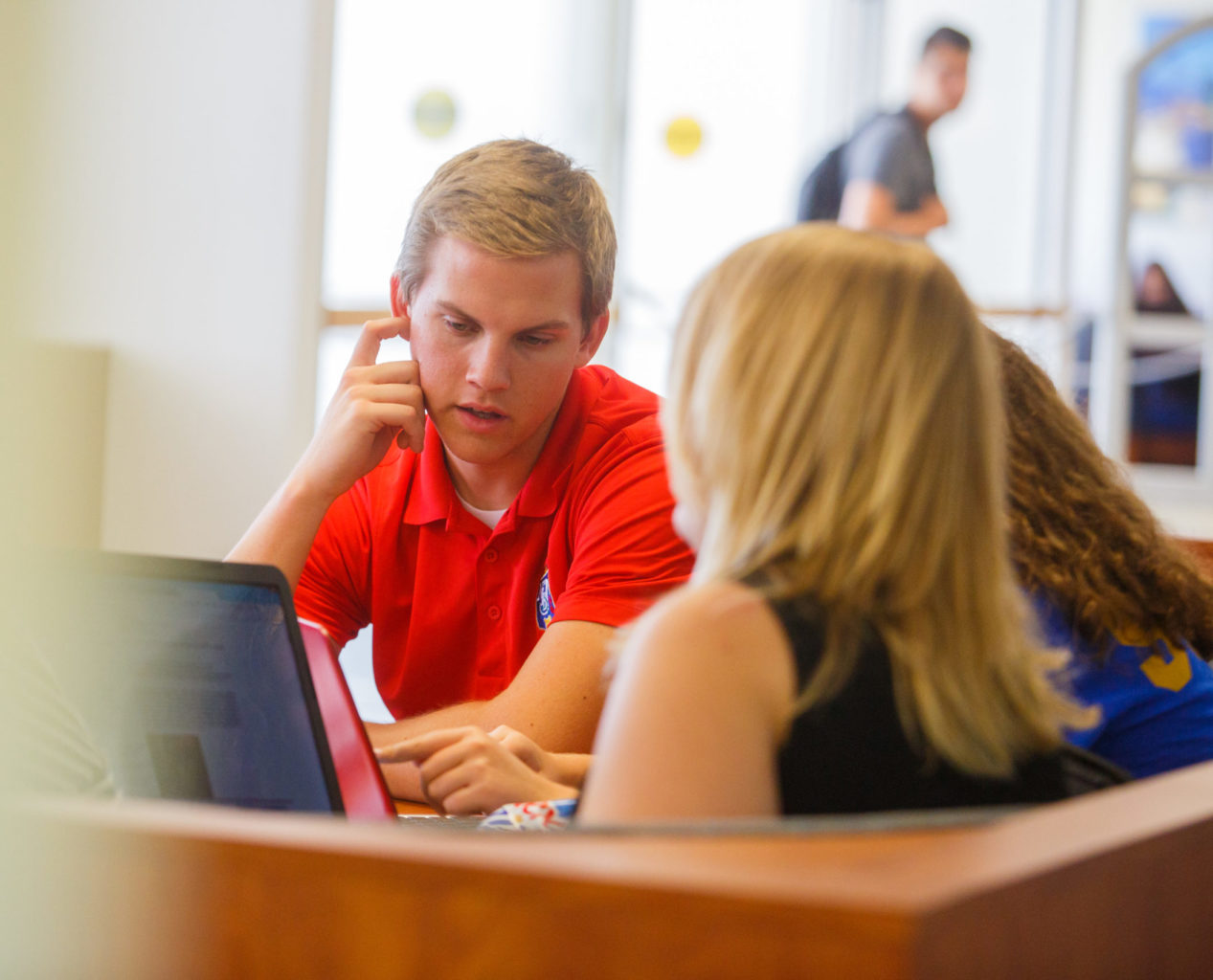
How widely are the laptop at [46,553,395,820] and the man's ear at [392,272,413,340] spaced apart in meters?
0.74

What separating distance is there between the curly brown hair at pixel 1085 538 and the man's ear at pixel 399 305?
0.66 metres

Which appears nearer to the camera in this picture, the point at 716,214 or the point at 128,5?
the point at 128,5

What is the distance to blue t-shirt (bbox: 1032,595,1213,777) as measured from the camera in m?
1.08

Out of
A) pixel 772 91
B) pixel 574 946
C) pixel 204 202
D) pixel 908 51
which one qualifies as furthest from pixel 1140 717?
pixel 908 51

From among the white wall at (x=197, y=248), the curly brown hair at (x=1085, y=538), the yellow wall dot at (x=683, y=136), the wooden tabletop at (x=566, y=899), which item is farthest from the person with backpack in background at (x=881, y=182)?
the wooden tabletop at (x=566, y=899)

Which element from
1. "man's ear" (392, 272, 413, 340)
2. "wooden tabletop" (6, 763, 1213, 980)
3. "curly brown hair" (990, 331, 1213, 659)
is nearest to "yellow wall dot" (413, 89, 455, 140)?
"man's ear" (392, 272, 413, 340)

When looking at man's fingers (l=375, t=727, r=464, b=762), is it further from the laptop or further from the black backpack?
→ the black backpack

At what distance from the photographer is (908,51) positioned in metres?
5.38

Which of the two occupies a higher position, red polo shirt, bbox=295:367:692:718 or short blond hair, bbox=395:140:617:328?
short blond hair, bbox=395:140:617:328

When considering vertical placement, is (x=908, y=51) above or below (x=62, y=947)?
above

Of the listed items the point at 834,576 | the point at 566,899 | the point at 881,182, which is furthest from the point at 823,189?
the point at 566,899

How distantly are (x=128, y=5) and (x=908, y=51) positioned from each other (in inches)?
138

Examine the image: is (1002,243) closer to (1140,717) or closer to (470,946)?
(1140,717)

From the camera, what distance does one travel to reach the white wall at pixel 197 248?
268cm
